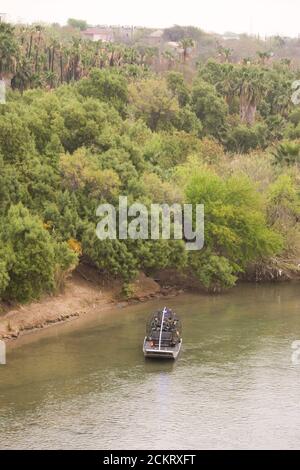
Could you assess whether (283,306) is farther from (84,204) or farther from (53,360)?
(53,360)

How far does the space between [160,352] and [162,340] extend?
0.89 meters

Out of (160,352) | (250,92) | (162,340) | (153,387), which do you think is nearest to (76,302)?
(162,340)

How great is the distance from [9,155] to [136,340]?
18236mm

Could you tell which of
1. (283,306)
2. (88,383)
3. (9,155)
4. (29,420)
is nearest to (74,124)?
(9,155)

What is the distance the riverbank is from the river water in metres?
1.24

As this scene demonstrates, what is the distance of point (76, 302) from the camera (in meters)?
66.0

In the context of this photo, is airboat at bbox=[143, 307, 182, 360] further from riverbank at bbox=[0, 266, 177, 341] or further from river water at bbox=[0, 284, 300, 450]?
riverbank at bbox=[0, 266, 177, 341]

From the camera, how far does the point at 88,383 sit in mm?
51094

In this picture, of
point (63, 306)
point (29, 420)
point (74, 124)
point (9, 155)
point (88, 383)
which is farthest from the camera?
point (74, 124)

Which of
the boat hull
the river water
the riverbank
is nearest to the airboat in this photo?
the boat hull

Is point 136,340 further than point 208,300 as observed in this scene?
No

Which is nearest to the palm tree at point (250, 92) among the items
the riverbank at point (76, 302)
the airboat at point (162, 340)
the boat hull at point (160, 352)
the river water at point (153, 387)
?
the riverbank at point (76, 302)

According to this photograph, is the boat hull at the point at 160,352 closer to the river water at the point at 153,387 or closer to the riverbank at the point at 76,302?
the river water at the point at 153,387

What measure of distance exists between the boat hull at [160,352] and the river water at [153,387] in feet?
2.36
